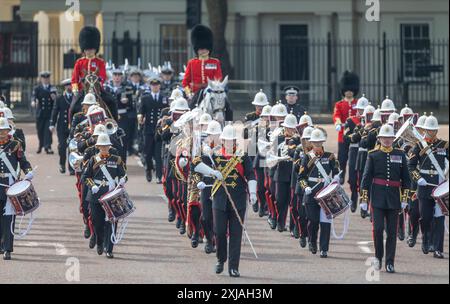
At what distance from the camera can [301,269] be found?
1725 cm

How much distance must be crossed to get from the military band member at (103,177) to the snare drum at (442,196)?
3493mm

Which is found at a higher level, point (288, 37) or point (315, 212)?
point (288, 37)

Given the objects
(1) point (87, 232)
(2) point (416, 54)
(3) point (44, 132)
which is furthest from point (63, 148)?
(2) point (416, 54)

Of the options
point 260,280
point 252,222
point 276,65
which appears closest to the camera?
point 260,280

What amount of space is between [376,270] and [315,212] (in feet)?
5.08

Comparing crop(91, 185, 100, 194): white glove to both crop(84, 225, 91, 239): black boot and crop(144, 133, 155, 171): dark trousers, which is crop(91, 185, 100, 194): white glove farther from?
crop(144, 133, 155, 171): dark trousers

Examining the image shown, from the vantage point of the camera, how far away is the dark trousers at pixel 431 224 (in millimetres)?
18270

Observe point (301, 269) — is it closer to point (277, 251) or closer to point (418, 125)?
point (277, 251)

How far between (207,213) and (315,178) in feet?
4.51

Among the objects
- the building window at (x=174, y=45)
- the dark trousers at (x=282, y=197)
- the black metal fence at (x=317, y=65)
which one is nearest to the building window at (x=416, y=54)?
the black metal fence at (x=317, y=65)

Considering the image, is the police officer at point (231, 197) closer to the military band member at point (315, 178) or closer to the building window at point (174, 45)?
the military band member at point (315, 178)

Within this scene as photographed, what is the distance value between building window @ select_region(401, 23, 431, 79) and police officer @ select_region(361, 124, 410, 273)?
2185cm

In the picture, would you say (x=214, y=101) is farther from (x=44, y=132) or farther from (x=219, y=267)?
(x=44, y=132)

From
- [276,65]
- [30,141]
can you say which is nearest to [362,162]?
[30,141]
